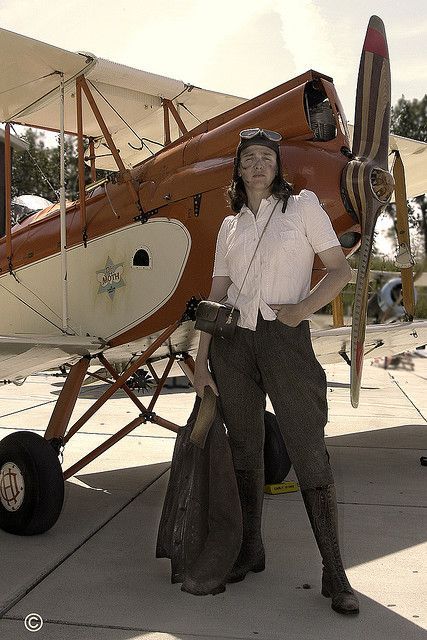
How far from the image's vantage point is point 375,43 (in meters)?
3.81

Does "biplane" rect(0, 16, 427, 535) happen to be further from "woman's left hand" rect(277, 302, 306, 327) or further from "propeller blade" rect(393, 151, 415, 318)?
"woman's left hand" rect(277, 302, 306, 327)

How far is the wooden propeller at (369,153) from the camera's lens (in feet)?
10.6

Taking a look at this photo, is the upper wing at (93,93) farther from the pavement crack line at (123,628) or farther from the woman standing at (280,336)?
the pavement crack line at (123,628)

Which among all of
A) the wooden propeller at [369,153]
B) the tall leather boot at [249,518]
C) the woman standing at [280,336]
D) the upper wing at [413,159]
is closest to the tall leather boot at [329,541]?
the woman standing at [280,336]

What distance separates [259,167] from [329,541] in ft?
4.78

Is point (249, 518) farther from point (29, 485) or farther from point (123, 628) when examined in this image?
point (29, 485)

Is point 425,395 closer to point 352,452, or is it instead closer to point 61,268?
point 352,452

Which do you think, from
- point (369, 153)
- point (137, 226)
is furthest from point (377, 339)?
point (369, 153)

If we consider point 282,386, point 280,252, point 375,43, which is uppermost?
point 375,43

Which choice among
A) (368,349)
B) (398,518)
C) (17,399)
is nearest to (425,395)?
(368,349)

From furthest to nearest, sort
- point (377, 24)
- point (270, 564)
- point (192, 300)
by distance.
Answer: point (192, 300) < point (377, 24) < point (270, 564)

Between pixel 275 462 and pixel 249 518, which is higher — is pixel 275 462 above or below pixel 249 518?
below

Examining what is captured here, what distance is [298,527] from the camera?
399cm

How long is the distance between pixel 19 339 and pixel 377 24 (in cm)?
249
